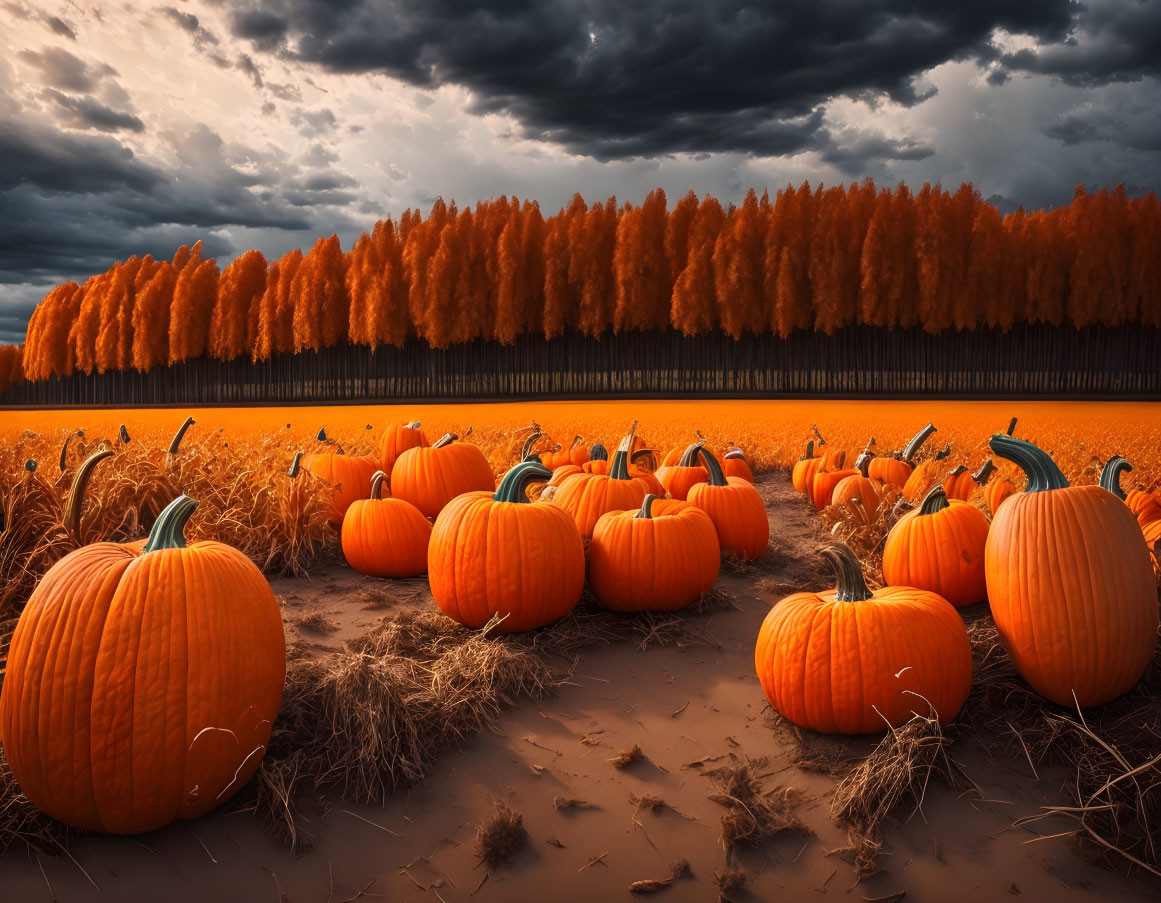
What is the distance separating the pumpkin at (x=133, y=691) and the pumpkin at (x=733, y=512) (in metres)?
3.35

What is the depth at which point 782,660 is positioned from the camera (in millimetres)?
2748

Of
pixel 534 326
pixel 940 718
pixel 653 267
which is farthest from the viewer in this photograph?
pixel 534 326

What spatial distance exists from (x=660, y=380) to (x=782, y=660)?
1093 inches

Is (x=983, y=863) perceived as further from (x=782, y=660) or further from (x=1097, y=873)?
(x=782, y=660)

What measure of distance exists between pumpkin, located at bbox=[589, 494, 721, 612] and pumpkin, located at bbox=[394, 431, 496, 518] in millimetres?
2025

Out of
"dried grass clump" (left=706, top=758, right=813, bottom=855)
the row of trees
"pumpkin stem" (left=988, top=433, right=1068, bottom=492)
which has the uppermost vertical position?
the row of trees

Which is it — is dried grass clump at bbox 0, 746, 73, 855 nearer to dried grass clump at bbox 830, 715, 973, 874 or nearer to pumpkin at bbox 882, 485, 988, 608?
dried grass clump at bbox 830, 715, 973, 874

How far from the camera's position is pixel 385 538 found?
4.68 metres

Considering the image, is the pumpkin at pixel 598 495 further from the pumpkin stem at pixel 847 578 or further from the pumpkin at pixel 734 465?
the pumpkin at pixel 734 465

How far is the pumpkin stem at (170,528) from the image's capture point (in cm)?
234

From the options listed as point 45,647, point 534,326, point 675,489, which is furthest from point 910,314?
point 45,647

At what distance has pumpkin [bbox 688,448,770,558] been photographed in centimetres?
493

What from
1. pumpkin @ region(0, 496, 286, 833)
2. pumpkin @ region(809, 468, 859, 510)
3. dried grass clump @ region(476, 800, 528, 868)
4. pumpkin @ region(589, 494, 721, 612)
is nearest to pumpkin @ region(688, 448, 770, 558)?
pumpkin @ region(589, 494, 721, 612)

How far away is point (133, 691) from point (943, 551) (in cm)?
357
